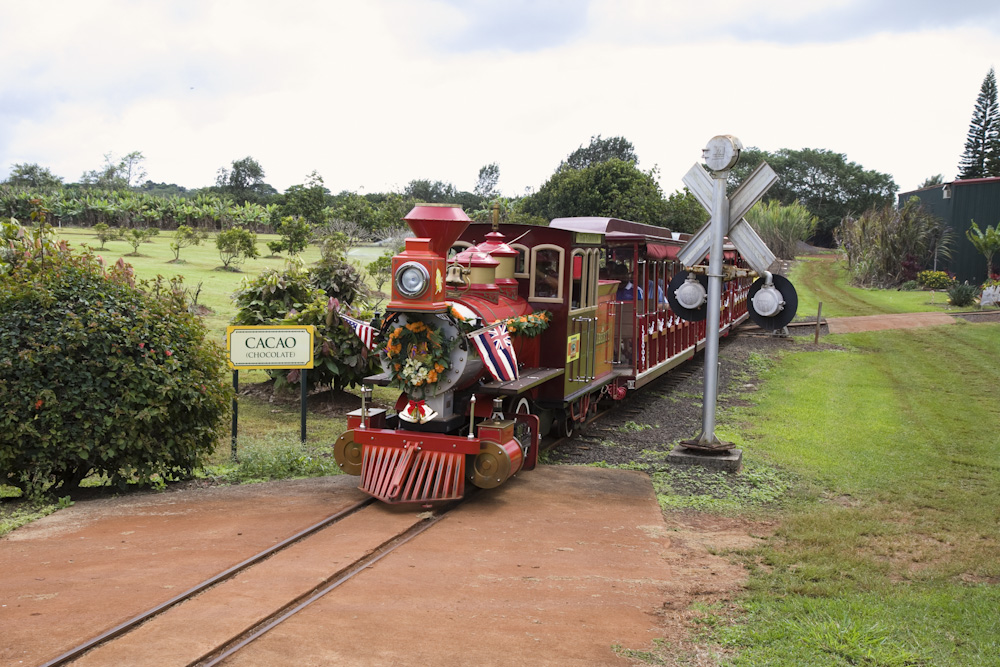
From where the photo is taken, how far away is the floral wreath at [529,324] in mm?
9180

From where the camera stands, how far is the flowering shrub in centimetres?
3634

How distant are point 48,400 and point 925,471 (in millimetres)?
9354

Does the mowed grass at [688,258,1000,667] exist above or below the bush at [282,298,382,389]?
below

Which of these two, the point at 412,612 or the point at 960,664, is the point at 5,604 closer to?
the point at 412,612

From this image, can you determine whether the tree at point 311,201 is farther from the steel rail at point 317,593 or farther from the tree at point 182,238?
the steel rail at point 317,593

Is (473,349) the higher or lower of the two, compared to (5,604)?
higher

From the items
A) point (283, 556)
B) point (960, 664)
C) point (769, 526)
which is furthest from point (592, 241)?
point (960, 664)

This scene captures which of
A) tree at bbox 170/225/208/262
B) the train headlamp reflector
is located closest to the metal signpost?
the train headlamp reflector

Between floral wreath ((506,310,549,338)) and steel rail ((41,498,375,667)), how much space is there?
8.37 ft

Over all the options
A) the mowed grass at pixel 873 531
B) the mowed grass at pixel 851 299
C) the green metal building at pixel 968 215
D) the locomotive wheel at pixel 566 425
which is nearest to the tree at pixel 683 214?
the mowed grass at pixel 851 299

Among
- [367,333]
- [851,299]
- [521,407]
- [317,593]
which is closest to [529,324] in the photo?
[521,407]

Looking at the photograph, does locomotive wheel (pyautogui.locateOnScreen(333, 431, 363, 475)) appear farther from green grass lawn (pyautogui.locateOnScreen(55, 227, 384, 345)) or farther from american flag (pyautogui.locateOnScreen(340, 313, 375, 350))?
green grass lawn (pyautogui.locateOnScreen(55, 227, 384, 345))

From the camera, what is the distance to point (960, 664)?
15.7 feet

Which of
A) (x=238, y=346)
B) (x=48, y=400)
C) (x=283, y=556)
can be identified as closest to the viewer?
(x=283, y=556)
